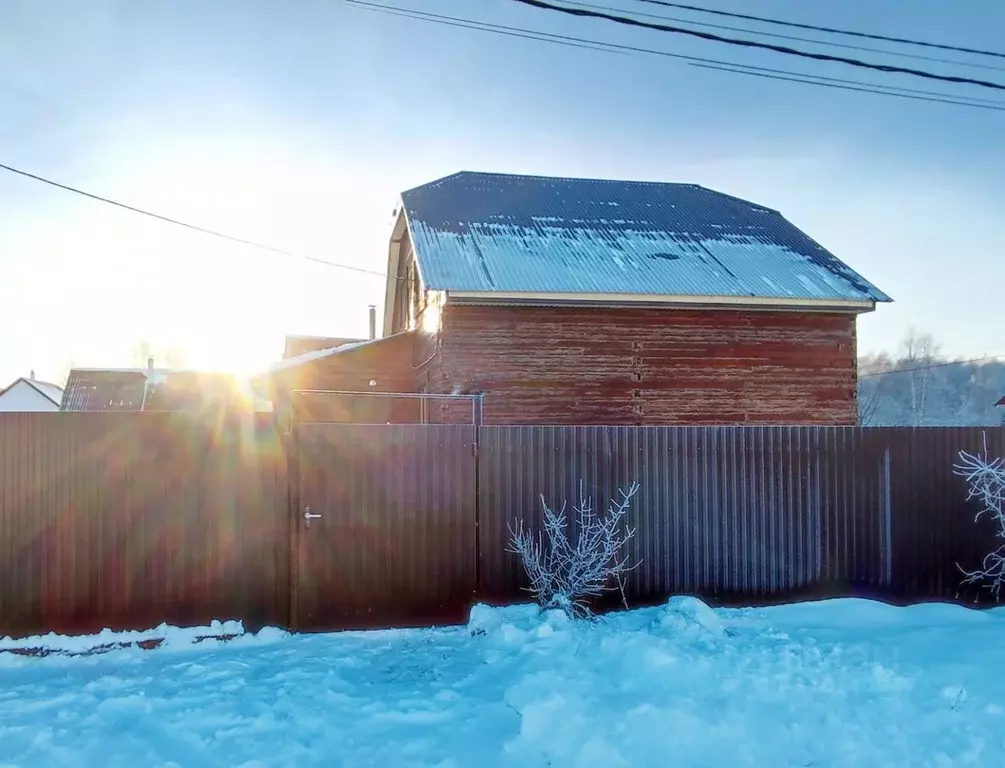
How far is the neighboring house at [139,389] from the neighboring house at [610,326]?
2103 centimetres

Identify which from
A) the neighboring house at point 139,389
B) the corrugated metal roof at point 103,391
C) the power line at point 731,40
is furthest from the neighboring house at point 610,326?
the corrugated metal roof at point 103,391

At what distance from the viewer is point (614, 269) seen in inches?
492

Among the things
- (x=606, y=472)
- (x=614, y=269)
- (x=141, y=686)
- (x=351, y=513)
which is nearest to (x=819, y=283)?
(x=614, y=269)

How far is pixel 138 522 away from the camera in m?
5.23

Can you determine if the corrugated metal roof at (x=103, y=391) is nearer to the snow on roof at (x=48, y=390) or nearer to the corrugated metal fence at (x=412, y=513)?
the snow on roof at (x=48, y=390)

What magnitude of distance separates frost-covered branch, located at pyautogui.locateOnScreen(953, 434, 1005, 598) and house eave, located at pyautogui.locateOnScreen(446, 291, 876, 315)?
629 centimetres

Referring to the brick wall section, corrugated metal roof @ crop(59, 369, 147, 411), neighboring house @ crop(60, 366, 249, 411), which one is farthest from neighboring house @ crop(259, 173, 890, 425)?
corrugated metal roof @ crop(59, 369, 147, 411)

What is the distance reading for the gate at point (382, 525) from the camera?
5.37 metres

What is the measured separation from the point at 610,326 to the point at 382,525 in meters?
7.75

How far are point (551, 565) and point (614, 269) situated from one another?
26.3ft

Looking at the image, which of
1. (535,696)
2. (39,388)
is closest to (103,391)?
(39,388)

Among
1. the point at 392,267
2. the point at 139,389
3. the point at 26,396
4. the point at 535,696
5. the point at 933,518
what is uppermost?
the point at 392,267

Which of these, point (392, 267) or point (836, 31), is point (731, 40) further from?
point (392, 267)

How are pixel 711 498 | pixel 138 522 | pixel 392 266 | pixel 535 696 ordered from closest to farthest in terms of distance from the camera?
pixel 535 696 < pixel 138 522 < pixel 711 498 < pixel 392 266
